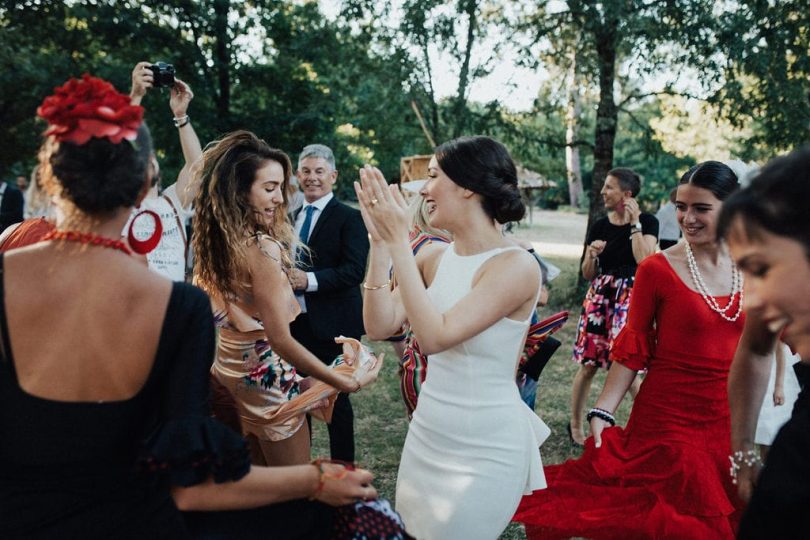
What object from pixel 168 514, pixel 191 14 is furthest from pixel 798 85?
pixel 191 14

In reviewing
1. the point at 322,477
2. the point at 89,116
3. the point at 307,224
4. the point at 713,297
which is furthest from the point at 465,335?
the point at 307,224

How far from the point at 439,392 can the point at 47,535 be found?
1.40 meters

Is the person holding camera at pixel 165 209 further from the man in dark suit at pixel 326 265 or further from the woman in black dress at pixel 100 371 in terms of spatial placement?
the woman in black dress at pixel 100 371

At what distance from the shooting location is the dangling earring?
146 inches

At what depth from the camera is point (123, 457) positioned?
4.91 feet

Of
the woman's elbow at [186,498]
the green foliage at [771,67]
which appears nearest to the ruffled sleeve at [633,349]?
the woman's elbow at [186,498]

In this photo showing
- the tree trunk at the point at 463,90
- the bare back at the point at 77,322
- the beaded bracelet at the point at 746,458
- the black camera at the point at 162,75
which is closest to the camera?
the bare back at the point at 77,322

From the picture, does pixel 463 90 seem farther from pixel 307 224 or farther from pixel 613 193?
pixel 307 224

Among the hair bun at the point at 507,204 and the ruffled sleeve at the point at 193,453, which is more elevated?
the hair bun at the point at 507,204

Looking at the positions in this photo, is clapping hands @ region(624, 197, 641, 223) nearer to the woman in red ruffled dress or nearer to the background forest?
the woman in red ruffled dress

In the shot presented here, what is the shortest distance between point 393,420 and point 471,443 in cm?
359

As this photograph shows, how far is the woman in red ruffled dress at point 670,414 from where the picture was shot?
2.53 meters

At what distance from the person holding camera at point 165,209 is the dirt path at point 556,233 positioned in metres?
17.4

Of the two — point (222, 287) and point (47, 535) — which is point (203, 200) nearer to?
point (222, 287)
